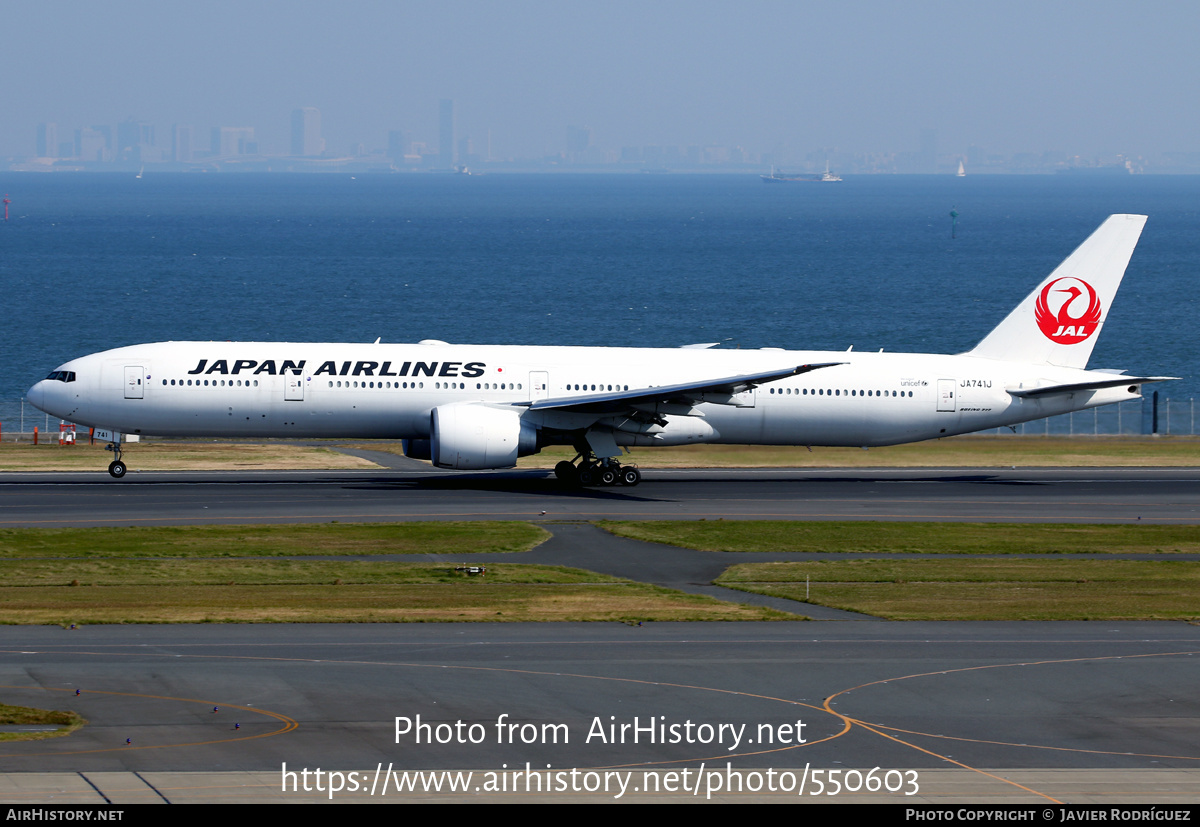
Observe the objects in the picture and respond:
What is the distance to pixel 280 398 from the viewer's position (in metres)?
48.9

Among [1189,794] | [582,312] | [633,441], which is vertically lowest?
[1189,794]

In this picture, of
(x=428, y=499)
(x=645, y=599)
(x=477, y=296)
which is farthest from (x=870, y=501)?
(x=477, y=296)

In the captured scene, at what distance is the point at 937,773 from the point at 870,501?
29900mm

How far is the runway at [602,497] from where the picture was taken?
1736 inches

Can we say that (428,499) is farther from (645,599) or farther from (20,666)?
(20,666)

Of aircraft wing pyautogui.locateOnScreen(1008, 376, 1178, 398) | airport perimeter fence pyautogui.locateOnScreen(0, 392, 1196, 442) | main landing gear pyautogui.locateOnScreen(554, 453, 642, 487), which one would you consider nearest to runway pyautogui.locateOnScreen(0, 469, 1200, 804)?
main landing gear pyautogui.locateOnScreen(554, 453, 642, 487)

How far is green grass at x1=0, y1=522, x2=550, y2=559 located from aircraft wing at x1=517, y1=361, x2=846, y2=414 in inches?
305

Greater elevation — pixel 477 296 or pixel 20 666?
pixel 477 296

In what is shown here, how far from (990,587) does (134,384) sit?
29.8 m

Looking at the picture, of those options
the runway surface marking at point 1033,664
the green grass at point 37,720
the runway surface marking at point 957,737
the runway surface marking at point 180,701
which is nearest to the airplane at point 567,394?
the runway surface marking at point 1033,664

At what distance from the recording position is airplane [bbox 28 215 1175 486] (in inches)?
1927

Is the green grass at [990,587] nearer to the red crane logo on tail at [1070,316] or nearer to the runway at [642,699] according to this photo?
the runway at [642,699]

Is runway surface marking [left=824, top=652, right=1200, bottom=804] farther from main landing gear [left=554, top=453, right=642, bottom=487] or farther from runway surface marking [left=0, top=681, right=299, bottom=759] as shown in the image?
main landing gear [left=554, top=453, right=642, bottom=487]

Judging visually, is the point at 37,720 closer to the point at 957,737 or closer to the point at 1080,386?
the point at 957,737
